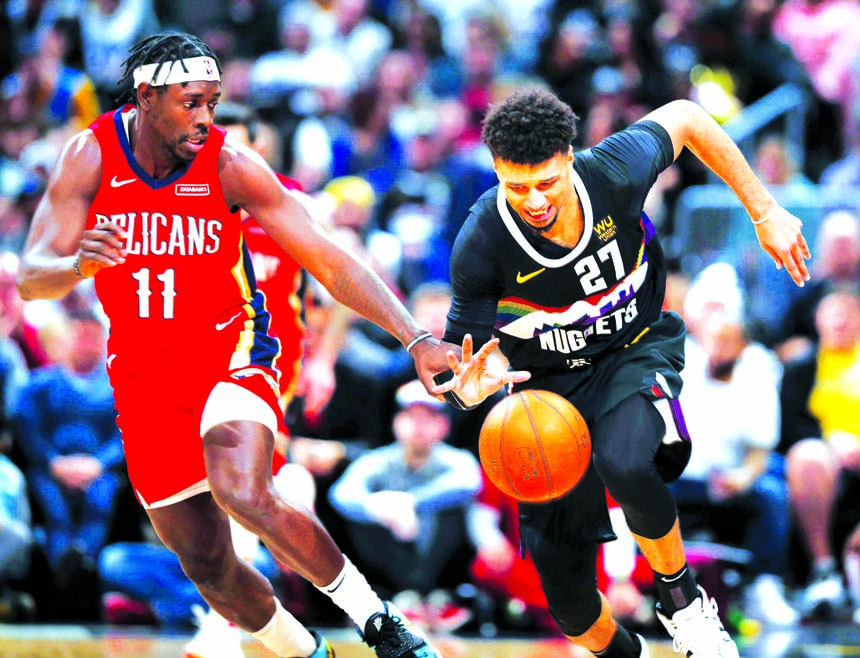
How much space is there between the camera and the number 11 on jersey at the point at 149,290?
4.85 m

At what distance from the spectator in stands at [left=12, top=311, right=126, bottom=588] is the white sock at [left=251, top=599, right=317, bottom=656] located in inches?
112

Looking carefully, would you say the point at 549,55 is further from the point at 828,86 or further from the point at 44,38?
the point at 44,38

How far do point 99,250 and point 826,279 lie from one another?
5554mm

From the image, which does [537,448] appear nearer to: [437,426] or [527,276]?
[527,276]

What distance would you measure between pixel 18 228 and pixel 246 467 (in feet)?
18.0

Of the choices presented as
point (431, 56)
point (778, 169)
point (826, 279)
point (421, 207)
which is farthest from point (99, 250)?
point (431, 56)

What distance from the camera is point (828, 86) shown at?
34.8ft

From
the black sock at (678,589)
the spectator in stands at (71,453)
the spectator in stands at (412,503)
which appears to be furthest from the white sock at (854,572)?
the spectator in stands at (71,453)

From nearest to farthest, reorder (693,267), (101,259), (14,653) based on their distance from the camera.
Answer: (101,259)
(14,653)
(693,267)

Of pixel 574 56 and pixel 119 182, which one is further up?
pixel 574 56

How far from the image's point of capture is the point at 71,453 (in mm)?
7852

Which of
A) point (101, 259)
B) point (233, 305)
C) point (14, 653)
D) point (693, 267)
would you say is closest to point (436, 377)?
point (233, 305)

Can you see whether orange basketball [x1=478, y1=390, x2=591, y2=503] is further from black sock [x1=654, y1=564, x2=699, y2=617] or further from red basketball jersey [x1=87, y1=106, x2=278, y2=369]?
red basketball jersey [x1=87, y1=106, x2=278, y2=369]

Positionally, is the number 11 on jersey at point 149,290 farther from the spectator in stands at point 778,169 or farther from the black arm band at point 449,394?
the spectator in stands at point 778,169
